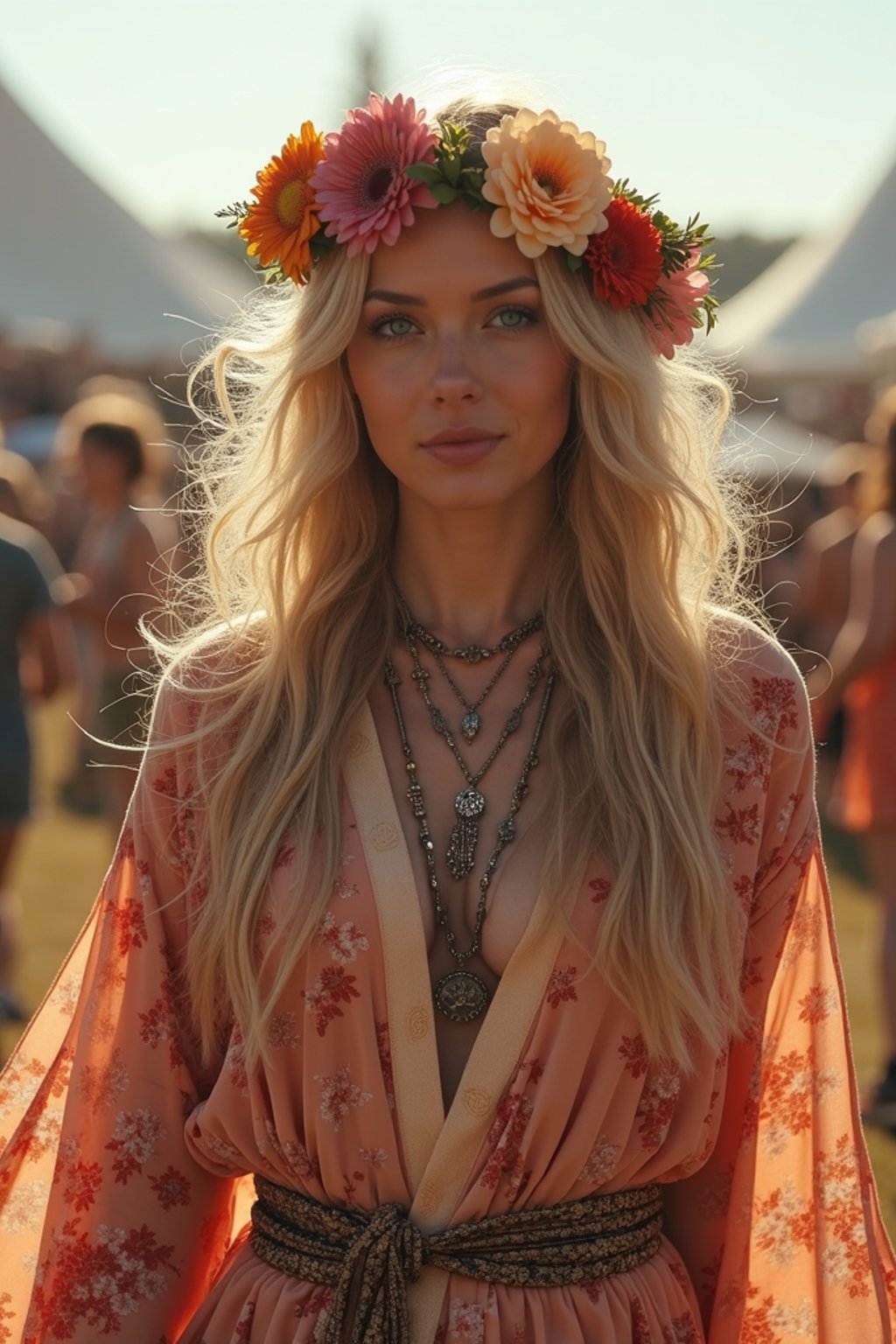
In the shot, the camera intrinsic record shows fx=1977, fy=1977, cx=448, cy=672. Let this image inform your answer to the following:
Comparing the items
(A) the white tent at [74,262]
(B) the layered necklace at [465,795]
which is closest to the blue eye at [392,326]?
(B) the layered necklace at [465,795]

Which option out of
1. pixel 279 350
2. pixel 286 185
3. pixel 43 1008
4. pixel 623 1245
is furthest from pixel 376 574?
pixel 623 1245

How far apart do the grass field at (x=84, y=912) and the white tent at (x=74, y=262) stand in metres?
3.09

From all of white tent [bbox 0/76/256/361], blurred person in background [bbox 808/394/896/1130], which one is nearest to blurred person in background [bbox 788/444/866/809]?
blurred person in background [bbox 808/394/896/1130]

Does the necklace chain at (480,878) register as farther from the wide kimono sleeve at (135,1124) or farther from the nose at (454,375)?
the nose at (454,375)

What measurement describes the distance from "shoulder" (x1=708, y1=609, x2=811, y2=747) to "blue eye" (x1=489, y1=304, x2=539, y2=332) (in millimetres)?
461

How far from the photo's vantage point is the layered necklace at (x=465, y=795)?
2.26m

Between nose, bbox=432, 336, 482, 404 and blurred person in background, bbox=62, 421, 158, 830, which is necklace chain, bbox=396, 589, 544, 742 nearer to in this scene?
nose, bbox=432, 336, 482, 404

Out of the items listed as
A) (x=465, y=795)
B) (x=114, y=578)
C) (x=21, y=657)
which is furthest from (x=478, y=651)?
(x=114, y=578)

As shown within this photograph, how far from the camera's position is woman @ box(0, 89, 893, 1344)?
2232 millimetres

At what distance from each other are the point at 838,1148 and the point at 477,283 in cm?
114

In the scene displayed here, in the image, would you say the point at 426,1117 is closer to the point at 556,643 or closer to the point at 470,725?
the point at 470,725

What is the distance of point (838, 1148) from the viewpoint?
2410 mm

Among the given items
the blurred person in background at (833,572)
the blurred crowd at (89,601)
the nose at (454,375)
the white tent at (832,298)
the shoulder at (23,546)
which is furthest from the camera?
the white tent at (832,298)

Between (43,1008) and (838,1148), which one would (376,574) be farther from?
(838,1148)
